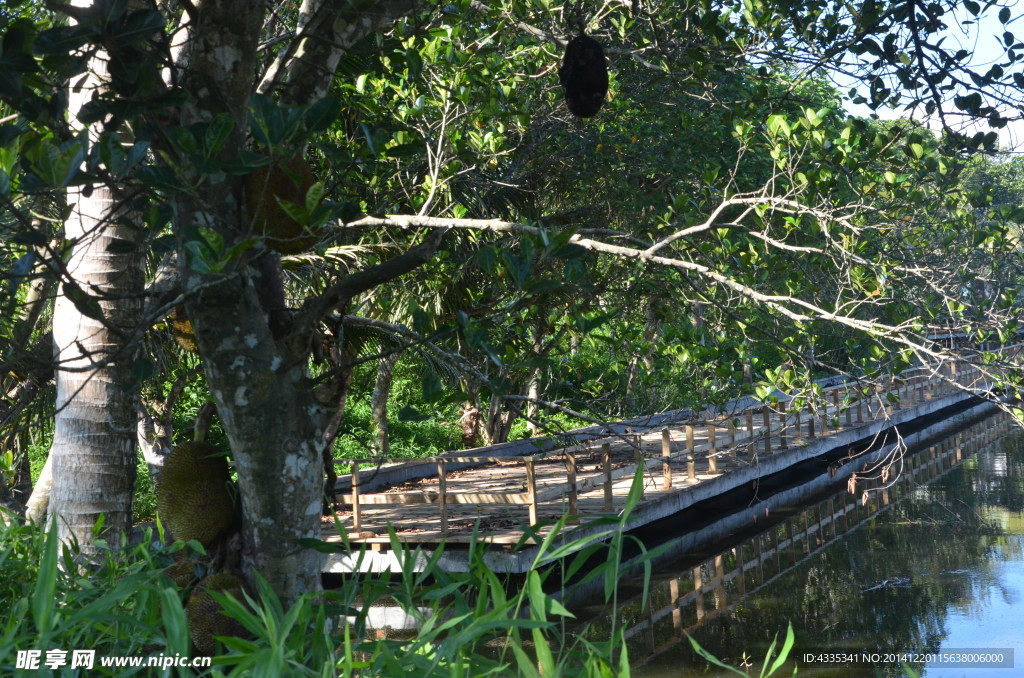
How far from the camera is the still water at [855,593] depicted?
746 centimetres

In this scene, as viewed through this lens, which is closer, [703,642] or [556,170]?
[703,642]

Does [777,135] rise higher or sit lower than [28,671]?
higher

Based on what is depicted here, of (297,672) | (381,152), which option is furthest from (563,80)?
(297,672)

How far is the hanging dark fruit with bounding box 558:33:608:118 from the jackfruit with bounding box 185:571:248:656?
1743mm

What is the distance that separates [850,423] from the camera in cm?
1611

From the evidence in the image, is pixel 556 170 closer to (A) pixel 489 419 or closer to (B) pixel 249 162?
(A) pixel 489 419

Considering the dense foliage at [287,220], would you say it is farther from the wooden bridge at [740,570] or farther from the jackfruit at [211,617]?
the wooden bridge at [740,570]

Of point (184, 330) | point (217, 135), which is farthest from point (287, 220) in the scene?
point (184, 330)

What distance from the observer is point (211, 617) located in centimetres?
249

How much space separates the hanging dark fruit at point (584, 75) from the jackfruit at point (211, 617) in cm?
174

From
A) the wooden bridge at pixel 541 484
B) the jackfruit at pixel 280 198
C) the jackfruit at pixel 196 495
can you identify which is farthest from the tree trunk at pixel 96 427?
the wooden bridge at pixel 541 484

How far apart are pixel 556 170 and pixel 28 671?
29.1 feet

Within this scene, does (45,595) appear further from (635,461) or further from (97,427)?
(635,461)

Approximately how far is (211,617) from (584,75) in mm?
1922
